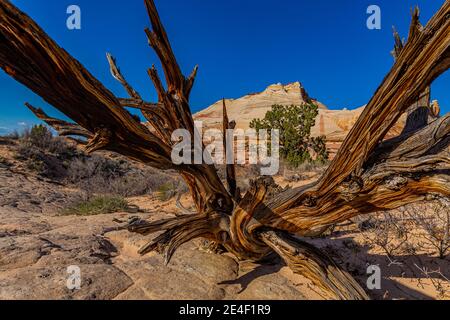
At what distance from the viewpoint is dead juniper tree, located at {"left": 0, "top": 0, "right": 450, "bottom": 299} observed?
188 cm

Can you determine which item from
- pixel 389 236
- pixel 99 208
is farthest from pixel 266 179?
pixel 99 208

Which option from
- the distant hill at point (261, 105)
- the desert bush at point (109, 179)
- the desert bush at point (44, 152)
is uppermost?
the distant hill at point (261, 105)

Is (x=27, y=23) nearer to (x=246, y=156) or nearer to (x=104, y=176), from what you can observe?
(x=104, y=176)

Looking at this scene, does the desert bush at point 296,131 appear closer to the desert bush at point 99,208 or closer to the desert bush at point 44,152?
the desert bush at point 99,208

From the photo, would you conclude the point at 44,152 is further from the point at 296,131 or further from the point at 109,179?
the point at 296,131

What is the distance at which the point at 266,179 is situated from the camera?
2484mm

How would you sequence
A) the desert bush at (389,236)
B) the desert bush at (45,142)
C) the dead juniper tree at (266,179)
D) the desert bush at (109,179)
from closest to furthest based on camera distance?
the dead juniper tree at (266,179) < the desert bush at (389,236) < the desert bush at (109,179) < the desert bush at (45,142)

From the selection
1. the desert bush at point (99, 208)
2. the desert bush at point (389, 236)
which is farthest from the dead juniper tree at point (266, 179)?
the desert bush at point (99, 208)

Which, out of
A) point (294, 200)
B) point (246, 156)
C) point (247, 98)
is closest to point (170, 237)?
point (294, 200)

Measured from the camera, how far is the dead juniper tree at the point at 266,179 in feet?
6.17

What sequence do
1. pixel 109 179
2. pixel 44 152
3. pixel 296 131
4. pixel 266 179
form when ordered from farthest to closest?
pixel 296 131 → pixel 44 152 → pixel 109 179 → pixel 266 179

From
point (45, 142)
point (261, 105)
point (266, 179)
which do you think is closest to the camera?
point (266, 179)

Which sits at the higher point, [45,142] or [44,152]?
[45,142]

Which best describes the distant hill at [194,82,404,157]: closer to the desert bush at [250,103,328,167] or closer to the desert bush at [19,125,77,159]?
the desert bush at [250,103,328,167]
